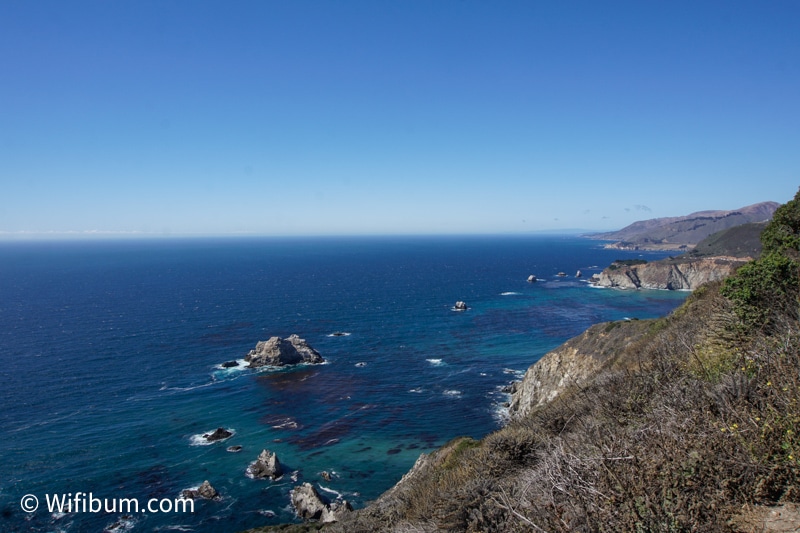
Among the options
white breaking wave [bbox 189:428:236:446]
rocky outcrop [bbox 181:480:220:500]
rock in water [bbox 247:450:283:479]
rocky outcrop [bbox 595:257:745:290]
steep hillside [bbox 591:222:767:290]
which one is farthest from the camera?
rocky outcrop [bbox 595:257:745:290]

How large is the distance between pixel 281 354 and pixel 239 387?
336 inches

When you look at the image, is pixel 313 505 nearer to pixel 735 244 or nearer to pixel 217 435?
pixel 217 435

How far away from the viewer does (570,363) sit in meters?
46.1

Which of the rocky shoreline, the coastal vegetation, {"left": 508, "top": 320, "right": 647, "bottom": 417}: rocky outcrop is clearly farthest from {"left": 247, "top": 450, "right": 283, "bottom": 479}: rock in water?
the rocky shoreline

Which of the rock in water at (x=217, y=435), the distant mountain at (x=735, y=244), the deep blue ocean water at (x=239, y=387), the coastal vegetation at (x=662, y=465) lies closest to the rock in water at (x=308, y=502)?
the deep blue ocean water at (x=239, y=387)

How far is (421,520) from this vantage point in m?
12.7

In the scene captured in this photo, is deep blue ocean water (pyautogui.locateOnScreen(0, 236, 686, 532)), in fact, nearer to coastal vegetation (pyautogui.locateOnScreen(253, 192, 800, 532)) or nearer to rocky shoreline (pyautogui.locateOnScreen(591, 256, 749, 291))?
rocky shoreline (pyautogui.locateOnScreen(591, 256, 749, 291))

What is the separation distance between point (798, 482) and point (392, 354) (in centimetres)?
6029

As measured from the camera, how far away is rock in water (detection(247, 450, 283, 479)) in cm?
3547

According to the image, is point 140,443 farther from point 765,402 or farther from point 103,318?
point 103,318

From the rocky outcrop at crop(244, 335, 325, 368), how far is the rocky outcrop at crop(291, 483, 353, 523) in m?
31.1

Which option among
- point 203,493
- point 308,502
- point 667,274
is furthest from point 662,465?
point 667,274

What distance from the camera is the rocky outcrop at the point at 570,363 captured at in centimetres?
4309

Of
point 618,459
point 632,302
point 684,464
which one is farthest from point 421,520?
point 632,302
